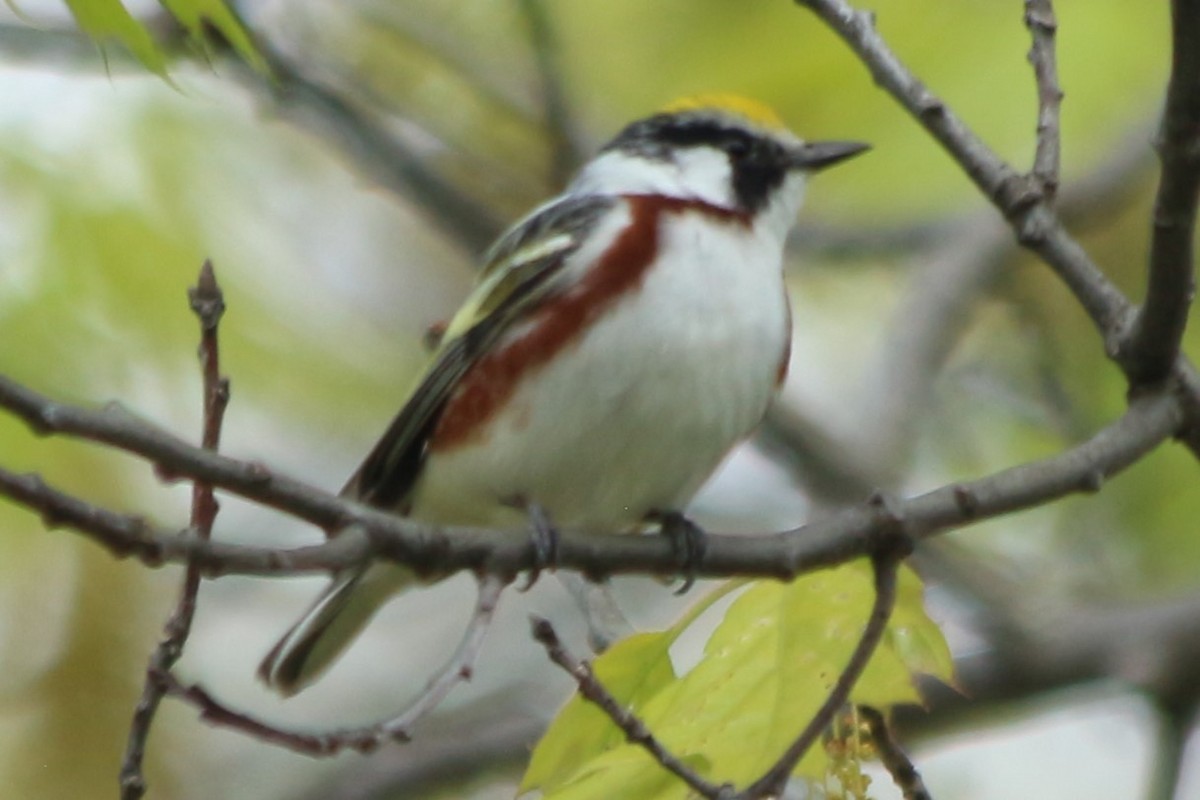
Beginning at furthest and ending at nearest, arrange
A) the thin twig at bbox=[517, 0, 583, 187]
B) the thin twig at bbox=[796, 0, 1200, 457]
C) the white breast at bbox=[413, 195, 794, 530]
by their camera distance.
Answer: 1. the thin twig at bbox=[517, 0, 583, 187]
2. the white breast at bbox=[413, 195, 794, 530]
3. the thin twig at bbox=[796, 0, 1200, 457]

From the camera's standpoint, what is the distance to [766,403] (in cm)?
349

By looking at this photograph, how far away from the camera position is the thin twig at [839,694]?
218 centimetres

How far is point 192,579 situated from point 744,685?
758mm

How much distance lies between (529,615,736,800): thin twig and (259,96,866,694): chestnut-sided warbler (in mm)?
1166

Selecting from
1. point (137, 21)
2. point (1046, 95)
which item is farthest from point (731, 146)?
point (137, 21)

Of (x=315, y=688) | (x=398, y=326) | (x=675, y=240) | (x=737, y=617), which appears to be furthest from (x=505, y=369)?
(x=315, y=688)

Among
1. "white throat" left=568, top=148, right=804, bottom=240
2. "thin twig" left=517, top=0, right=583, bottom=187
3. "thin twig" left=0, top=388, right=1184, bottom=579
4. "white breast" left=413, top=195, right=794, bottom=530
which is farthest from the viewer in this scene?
"thin twig" left=517, top=0, right=583, bottom=187

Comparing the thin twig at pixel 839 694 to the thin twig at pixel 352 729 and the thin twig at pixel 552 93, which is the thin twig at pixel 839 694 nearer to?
the thin twig at pixel 352 729

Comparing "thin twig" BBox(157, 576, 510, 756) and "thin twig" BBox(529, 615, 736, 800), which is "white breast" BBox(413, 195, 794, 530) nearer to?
"thin twig" BBox(157, 576, 510, 756)

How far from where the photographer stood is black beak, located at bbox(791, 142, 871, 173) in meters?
3.88

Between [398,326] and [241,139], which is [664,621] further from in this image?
[241,139]

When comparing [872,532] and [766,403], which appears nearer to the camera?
[872,532]

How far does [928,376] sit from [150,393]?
7.09ft

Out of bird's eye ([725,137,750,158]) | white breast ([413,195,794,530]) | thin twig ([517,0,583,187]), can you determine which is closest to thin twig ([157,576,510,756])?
white breast ([413,195,794,530])
